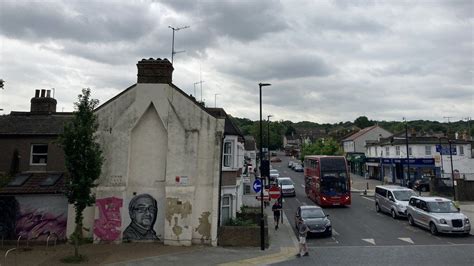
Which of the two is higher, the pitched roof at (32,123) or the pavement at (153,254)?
the pitched roof at (32,123)

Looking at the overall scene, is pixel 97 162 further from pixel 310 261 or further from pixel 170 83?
pixel 310 261

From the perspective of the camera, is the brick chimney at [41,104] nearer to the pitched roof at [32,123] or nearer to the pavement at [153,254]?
the pitched roof at [32,123]

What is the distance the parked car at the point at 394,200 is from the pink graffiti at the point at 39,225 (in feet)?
68.6

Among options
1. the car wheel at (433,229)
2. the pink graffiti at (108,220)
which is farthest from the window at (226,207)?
the car wheel at (433,229)

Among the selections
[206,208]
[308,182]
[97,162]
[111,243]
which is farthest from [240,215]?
[308,182]

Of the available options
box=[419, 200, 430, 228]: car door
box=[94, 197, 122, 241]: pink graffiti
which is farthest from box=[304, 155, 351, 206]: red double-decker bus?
box=[94, 197, 122, 241]: pink graffiti

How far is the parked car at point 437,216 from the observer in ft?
63.6

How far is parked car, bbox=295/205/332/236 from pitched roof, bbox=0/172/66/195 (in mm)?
12704

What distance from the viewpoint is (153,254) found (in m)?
16.0

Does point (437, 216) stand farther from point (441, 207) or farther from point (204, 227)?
point (204, 227)

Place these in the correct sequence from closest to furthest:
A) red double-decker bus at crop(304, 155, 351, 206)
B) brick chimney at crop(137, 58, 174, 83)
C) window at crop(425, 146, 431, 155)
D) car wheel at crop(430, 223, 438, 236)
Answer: brick chimney at crop(137, 58, 174, 83) → car wheel at crop(430, 223, 438, 236) → red double-decker bus at crop(304, 155, 351, 206) → window at crop(425, 146, 431, 155)

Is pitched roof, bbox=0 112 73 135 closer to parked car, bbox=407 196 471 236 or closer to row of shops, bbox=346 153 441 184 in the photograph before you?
parked car, bbox=407 196 471 236

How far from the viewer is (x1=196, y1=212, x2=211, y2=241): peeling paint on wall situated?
58.7 feet

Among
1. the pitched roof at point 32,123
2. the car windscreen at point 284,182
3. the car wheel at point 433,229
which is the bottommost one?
the car wheel at point 433,229
